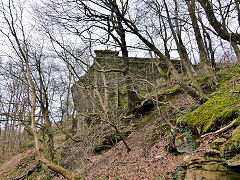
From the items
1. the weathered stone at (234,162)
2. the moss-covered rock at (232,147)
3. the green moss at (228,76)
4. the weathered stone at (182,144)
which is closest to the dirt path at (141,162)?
the weathered stone at (182,144)

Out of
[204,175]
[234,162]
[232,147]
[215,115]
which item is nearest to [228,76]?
[215,115]

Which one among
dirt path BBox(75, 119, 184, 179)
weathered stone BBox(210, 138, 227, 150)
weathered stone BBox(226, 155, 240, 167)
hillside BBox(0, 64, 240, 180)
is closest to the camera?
weathered stone BBox(226, 155, 240, 167)

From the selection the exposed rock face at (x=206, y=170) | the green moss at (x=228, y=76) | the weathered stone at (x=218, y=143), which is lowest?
the exposed rock face at (x=206, y=170)

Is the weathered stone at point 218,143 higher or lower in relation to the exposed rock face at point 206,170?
higher

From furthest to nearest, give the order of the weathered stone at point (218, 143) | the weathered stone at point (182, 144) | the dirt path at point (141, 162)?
the dirt path at point (141, 162) → the weathered stone at point (182, 144) → the weathered stone at point (218, 143)

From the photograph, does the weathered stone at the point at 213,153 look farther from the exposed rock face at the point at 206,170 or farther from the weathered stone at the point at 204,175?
the weathered stone at the point at 204,175

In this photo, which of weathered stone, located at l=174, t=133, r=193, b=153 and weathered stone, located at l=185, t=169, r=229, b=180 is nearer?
weathered stone, located at l=185, t=169, r=229, b=180

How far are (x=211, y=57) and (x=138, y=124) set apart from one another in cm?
511

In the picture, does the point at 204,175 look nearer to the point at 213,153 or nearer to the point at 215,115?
the point at 213,153

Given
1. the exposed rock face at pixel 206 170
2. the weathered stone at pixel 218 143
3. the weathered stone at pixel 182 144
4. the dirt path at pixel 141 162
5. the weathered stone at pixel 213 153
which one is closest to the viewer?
the exposed rock face at pixel 206 170

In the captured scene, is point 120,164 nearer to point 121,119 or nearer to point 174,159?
point 174,159

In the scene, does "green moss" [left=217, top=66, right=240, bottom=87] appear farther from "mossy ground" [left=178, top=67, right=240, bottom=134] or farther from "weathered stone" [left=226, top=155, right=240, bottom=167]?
"weathered stone" [left=226, top=155, right=240, bottom=167]

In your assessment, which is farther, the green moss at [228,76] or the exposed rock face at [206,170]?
the green moss at [228,76]

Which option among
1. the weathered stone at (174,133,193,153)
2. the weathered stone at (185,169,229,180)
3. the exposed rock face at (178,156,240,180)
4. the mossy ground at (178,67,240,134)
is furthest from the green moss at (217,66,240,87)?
the weathered stone at (185,169,229,180)
